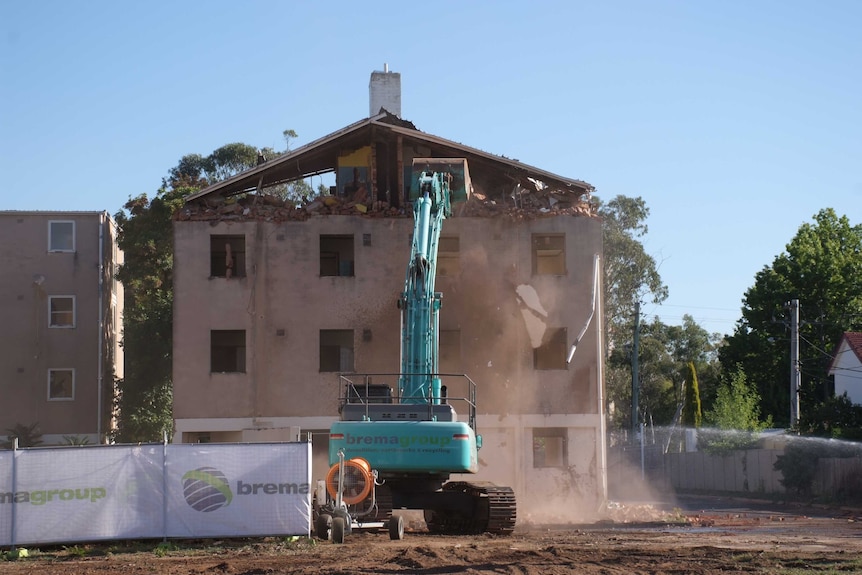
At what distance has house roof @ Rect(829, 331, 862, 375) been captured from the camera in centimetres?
5692

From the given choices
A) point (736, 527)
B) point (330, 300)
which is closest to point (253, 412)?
point (330, 300)

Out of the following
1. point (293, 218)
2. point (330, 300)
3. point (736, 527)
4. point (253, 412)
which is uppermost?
point (293, 218)

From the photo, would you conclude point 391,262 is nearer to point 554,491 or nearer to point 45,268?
point 554,491

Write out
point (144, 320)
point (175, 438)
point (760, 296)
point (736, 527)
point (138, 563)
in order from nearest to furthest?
point (138, 563), point (736, 527), point (175, 438), point (144, 320), point (760, 296)

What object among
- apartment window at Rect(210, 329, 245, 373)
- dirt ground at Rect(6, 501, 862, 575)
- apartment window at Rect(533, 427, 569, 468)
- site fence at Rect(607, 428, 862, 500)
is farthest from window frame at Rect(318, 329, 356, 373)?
site fence at Rect(607, 428, 862, 500)

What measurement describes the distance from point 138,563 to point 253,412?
1784 cm

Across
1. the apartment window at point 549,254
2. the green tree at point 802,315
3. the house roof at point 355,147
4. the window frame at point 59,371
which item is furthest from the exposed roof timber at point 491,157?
the green tree at point 802,315

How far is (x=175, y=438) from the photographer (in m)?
35.5

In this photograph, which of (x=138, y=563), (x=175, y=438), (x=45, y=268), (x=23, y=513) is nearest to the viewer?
(x=138, y=563)

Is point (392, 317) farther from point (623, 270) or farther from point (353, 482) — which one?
point (623, 270)

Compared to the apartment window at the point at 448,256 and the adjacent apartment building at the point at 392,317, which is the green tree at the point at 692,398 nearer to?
the adjacent apartment building at the point at 392,317

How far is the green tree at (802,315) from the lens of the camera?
6356 cm

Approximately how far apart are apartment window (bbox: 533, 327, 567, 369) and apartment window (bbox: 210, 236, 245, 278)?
9680 mm

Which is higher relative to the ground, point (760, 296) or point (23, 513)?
point (760, 296)
